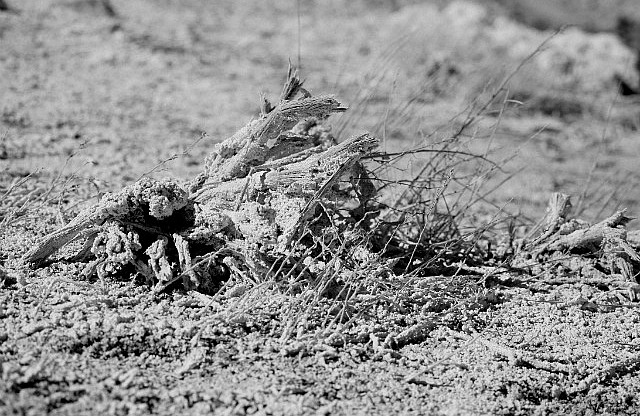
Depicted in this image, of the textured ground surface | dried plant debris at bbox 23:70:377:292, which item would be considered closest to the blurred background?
the textured ground surface

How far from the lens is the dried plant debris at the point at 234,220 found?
90.3 inches

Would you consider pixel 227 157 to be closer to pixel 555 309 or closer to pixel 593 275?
pixel 555 309

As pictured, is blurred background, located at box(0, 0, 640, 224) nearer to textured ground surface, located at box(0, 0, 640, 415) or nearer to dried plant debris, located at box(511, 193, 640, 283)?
textured ground surface, located at box(0, 0, 640, 415)

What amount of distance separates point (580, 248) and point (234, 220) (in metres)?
1.31

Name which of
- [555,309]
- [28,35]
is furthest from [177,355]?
[28,35]

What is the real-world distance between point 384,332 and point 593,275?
1.00 m

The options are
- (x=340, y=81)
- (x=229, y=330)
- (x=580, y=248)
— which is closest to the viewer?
(x=229, y=330)

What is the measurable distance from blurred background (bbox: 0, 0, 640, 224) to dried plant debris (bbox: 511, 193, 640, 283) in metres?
0.28

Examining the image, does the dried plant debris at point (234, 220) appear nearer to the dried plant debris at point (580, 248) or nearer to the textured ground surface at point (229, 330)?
the textured ground surface at point (229, 330)

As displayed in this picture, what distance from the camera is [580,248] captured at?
2902 millimetres

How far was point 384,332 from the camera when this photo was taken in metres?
2.23

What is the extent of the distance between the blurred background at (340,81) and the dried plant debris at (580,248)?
0.28 metres

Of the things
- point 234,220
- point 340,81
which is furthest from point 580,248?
point 340,81

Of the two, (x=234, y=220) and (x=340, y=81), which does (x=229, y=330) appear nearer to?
(x=234, y=220)
